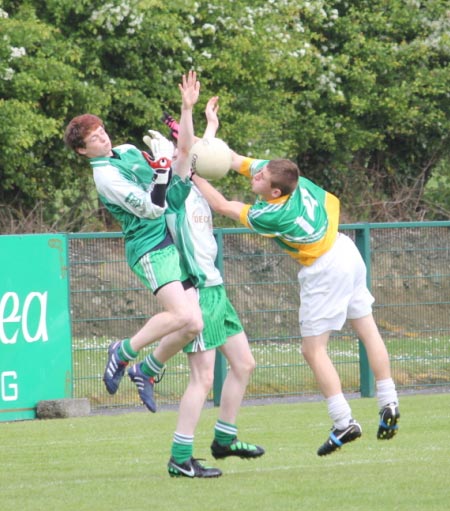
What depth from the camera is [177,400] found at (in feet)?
52.0

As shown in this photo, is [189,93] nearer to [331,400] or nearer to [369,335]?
[369,335]

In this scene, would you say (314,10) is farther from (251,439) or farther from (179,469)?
(179,469)

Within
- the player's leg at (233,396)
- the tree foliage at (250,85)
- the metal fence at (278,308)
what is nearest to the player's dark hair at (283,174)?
the player's leg at (233,396)

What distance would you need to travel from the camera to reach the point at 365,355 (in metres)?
16.6

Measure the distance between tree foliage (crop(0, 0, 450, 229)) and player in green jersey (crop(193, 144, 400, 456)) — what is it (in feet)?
41.5

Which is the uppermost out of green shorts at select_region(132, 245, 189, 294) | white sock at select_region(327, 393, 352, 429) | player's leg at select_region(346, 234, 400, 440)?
green shorts at select_region(132, 245, 189, 294)

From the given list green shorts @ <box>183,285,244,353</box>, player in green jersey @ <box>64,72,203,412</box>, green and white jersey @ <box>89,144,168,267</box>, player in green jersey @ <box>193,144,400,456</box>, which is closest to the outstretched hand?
player in green jersey @ <box>64,72,203,412</box>

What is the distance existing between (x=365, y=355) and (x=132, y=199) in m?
7.86

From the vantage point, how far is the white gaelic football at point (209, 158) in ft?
30.4

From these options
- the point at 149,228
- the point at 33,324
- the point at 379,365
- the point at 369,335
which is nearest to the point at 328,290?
the point at 369,335

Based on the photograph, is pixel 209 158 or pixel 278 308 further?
pixel 278 308

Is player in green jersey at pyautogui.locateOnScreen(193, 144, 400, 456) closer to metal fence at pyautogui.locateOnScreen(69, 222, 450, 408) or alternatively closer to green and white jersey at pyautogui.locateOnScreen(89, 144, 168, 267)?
green and white jersey at pyautogui.locateOnScreen(89, 144, 168, 267)

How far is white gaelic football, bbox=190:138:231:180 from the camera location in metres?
9.26

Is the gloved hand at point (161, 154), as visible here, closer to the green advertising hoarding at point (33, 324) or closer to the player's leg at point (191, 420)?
the player's leg at point (191, 420)
